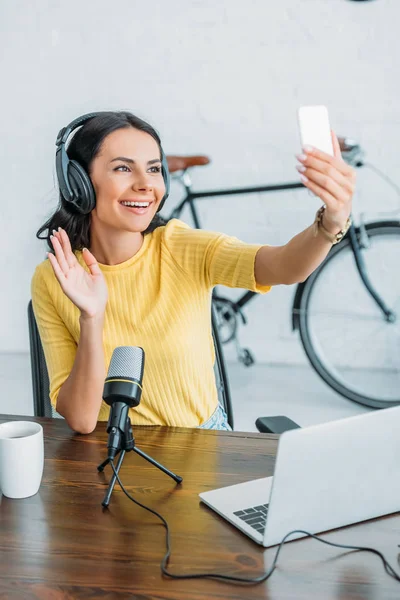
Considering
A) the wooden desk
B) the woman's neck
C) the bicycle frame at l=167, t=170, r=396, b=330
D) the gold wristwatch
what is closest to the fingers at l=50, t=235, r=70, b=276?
the woman's neck

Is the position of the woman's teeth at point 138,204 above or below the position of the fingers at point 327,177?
below

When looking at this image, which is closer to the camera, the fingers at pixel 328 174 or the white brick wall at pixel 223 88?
the fingers at pixel 328 174

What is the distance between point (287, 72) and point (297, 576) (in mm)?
2709

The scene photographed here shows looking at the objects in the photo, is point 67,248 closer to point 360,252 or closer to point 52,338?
point 52,338

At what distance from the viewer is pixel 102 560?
35.6 inches

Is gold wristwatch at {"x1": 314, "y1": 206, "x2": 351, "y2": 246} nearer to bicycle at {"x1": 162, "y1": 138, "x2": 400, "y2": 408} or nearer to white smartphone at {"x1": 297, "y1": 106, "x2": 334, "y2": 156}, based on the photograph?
white smartphone at {"x1": 297, "y1": 106, "x2": 334, "y2": 156}

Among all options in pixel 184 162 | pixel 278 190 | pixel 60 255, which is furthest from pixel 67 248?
pixel 278 190

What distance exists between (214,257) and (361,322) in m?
1.92

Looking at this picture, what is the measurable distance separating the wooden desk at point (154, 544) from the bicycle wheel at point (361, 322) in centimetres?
210

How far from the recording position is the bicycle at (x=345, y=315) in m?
3.10

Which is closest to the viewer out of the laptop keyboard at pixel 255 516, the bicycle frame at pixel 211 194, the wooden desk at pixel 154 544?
the wooden desk at pixel 154 544

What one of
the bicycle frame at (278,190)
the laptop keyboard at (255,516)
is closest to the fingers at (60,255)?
the laptop keyboard at (255,516)

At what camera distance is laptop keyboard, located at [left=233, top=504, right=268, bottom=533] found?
975 mm

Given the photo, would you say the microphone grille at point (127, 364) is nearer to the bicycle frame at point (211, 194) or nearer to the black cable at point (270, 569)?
the black cable at point (270, 569)
